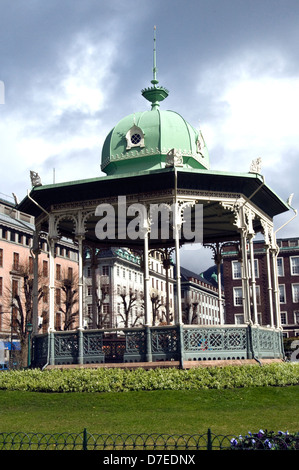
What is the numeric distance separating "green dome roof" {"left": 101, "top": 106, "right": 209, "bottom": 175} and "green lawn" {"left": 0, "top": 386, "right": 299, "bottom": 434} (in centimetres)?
1007

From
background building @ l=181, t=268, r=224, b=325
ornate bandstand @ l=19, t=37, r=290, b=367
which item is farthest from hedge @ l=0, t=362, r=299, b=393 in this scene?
background building @ l=181, t=268, r=224, b=325

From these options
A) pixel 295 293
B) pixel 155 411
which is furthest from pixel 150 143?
pixel 295 293

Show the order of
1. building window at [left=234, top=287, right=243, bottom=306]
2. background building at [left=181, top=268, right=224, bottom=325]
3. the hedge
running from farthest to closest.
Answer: background building at [left=181, top=268, right=224, bottom=325], building window at [left=234, top=287, right=243, bottom=306], the hedge

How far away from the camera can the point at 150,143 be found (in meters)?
25.0

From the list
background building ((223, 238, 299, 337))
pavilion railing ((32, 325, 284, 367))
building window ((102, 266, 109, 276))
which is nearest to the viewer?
pavilion railing ((32, 325, 284, 367))

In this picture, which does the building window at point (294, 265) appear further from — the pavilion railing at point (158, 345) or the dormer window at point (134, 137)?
the dormer window at point (134, 137)

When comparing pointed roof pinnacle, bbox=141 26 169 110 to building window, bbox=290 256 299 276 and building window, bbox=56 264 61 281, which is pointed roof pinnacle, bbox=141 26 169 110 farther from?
building window, bbox=290 256 299 276

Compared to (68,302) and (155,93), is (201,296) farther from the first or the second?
(155,93)

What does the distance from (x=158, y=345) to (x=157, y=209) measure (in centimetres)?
537

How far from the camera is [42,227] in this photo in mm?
26906

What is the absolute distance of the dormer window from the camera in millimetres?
25117

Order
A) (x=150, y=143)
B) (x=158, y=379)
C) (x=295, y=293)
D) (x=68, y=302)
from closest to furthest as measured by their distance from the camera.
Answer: (x=158, y=379), (x=150, y=143), (x=68, y=302), (x=295, y=293)

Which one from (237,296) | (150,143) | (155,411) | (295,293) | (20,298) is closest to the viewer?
(155,411)

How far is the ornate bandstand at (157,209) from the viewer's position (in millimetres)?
22250
